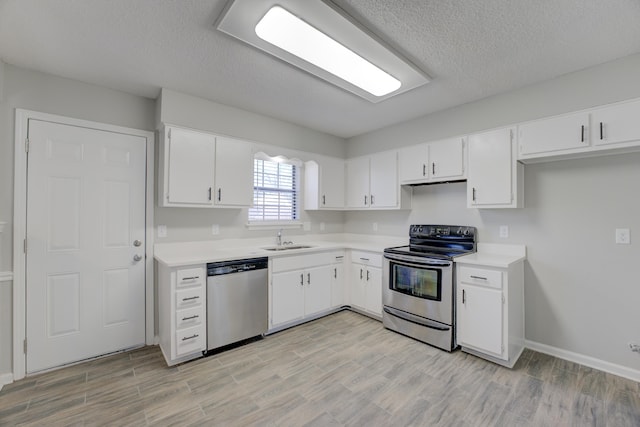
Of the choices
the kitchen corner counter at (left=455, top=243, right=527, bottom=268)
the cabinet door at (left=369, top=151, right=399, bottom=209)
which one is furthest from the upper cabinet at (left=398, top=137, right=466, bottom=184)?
the kitchen corner counter at (left=455, top=243, right=527, bottom=268)

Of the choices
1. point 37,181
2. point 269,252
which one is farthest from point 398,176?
point 37,181

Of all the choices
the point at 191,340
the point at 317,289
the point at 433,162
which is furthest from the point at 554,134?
the point at 191,340

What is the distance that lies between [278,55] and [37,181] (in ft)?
7.56

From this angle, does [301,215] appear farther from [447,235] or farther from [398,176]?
[447,235]

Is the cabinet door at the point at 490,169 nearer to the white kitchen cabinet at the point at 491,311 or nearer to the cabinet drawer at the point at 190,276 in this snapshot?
the white kitchen cabinet at the point at 491,311

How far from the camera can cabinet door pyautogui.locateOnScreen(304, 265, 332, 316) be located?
3.39 metres

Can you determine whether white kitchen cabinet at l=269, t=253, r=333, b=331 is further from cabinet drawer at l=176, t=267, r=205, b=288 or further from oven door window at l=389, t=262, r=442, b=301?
oven door window at l=389, t=262, r=442, b=301

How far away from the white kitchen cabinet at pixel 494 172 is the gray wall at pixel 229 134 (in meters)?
2.09

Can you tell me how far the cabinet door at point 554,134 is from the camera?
235cm

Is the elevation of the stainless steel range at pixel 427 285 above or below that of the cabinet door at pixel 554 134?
below

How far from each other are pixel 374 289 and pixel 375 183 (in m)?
1.46

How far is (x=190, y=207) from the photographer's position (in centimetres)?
298

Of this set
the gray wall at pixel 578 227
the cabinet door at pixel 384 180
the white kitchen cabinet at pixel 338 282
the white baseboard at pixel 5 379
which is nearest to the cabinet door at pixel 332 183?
the cabinet door at pixel 384 180

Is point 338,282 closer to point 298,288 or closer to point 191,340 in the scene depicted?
point 298,288
